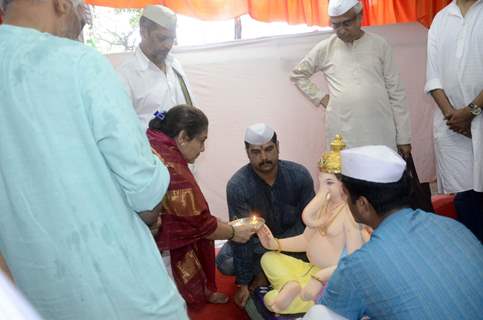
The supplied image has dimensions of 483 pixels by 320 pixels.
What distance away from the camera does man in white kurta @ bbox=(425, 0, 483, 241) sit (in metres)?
2.86

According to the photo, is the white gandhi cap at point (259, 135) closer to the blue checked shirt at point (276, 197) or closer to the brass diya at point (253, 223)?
the blue checked shirt at point (276, 197)

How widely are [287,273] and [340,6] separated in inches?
71.3

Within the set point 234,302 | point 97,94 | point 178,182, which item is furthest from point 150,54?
point 97,94

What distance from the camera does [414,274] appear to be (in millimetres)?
1416

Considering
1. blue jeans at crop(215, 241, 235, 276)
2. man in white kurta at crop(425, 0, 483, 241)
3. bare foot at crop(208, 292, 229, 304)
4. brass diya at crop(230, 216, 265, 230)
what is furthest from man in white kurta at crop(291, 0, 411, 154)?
bare foot at crop(208, 292, 229, 304)

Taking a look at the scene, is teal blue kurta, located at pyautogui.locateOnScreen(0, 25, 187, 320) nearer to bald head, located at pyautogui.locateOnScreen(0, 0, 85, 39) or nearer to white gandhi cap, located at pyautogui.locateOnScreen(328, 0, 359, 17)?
bald head, located at pyautogui.locateOnScreen(0, 0, 85, 39)

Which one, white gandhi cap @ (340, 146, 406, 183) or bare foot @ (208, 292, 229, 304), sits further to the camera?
bare foot @ (208, 292, 229, 304)

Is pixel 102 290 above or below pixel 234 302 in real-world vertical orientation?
above

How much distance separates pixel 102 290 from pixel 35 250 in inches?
7.7

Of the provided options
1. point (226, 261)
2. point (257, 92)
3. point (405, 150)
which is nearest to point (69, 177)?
point (226, 261)

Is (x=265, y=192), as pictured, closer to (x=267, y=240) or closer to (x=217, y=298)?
(x=267, y=240)

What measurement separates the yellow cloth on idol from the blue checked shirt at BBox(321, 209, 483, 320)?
0.87 metres

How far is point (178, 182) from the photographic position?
2.53 metres

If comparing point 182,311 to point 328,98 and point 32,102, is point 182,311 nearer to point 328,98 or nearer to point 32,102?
point 32,102
